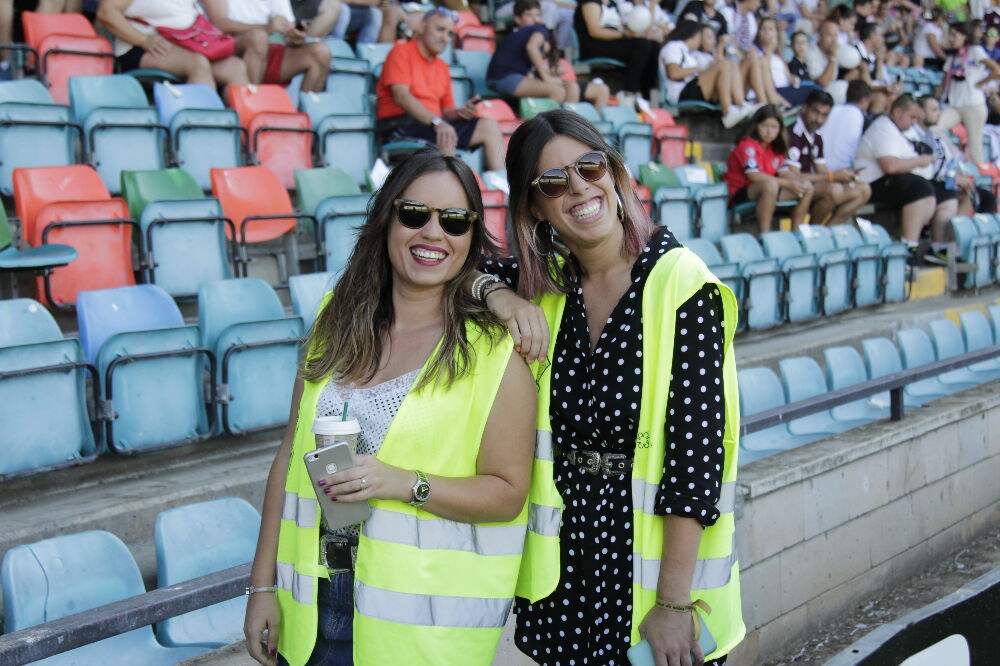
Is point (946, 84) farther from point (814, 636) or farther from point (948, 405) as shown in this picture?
point (814, 636)

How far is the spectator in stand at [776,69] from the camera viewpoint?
1088cm

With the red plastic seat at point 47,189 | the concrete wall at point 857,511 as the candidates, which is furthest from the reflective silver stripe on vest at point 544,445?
the red plastic seat at point 47,189

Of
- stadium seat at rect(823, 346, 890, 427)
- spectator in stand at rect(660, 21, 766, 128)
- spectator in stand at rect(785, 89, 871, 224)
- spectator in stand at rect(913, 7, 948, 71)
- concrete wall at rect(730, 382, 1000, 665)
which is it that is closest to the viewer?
concrete wall at rect(730, 382, 1000, 665)

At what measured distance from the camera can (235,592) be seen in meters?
2.10

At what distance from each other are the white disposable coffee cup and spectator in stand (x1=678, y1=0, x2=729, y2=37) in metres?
9.60

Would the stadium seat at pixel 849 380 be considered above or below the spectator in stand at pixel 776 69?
below

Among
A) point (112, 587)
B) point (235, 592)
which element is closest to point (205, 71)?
point (112, 587)

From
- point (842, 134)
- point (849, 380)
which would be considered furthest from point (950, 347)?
point (842, 134)

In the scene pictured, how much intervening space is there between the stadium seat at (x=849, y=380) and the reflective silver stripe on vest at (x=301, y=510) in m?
4.19

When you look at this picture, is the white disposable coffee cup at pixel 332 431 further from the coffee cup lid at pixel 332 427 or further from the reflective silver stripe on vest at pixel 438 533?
the reflective silver stripe on vest at pixel 438 533

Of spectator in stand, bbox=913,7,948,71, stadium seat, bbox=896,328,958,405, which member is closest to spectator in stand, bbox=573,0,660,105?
stadium seat, bbox=896,328,958,405

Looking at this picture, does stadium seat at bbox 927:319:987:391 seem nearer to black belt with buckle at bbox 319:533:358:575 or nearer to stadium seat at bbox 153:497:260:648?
stadium seat at bbox 153:497:260:648

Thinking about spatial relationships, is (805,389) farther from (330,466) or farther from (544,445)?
(330,466)

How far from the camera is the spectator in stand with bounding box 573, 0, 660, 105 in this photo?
10.5 metres
